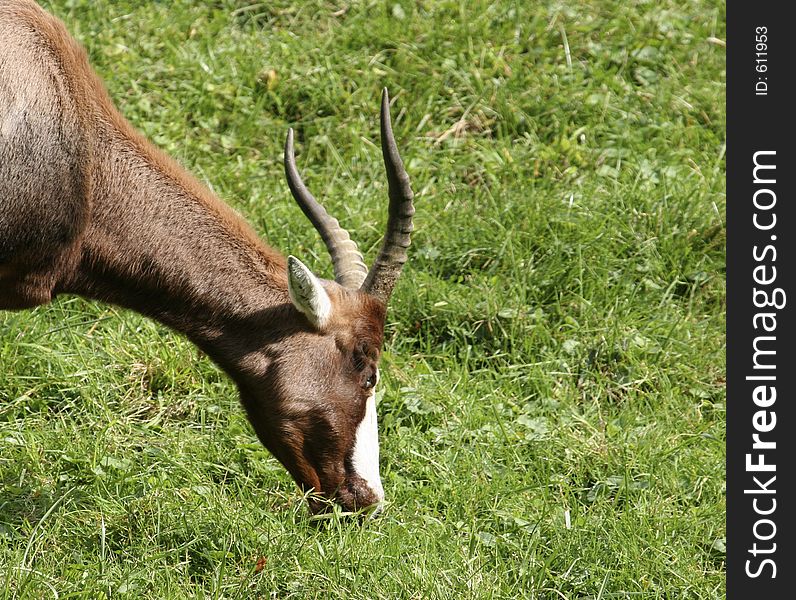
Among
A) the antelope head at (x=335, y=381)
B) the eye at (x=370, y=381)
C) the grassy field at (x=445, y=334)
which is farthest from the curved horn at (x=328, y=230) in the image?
the grassy field at (x=445, y=334)

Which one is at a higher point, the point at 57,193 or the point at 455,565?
the point at 57,193

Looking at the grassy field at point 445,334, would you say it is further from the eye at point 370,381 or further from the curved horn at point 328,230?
the curved horn at point 328,230

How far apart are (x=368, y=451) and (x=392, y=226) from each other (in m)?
1.04

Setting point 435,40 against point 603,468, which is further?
point 435,40

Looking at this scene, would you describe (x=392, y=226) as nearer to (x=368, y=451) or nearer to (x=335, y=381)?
(x=335, y=381)

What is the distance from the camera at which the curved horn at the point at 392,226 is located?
5.42 m

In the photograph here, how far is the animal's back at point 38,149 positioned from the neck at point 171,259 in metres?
0.19

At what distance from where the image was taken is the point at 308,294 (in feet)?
17.6

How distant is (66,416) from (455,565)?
7.39 ft

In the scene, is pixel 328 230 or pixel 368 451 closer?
pixel 368 451

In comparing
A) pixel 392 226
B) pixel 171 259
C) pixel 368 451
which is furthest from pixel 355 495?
pixel 171 259

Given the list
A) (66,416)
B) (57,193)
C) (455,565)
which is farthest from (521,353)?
(57,193)

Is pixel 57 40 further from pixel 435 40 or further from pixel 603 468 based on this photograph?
pixel 435 40
